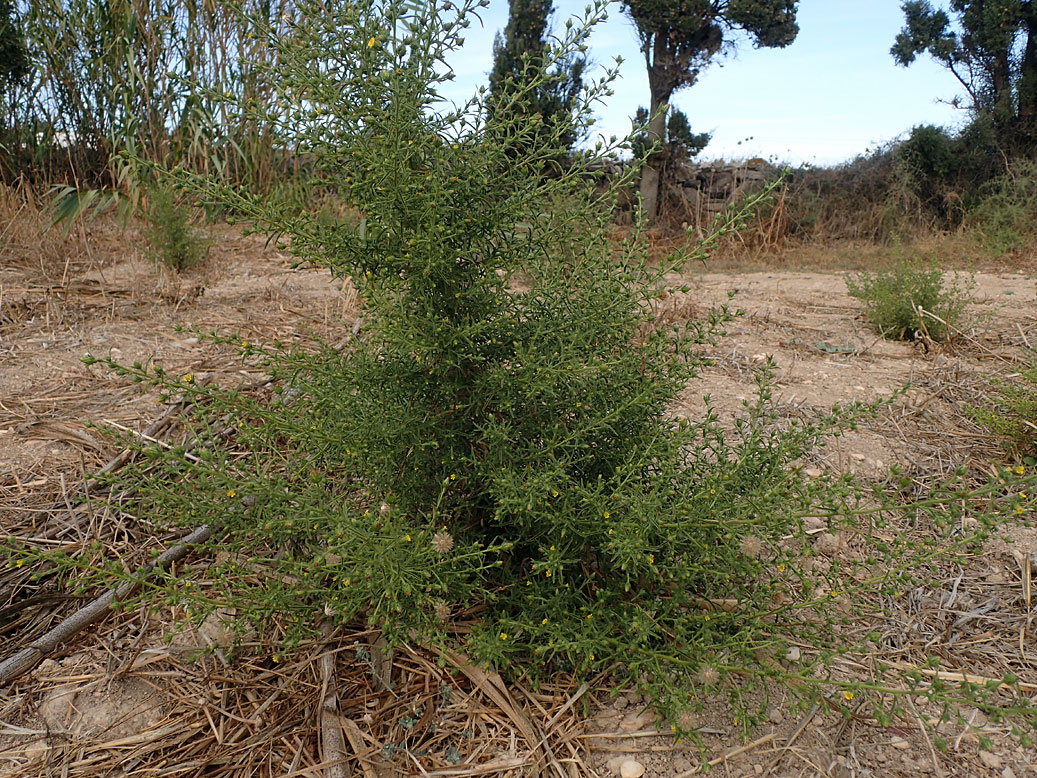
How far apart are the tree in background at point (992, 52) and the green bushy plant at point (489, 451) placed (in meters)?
13.7

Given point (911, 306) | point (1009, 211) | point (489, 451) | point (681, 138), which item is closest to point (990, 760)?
point (489, 451)

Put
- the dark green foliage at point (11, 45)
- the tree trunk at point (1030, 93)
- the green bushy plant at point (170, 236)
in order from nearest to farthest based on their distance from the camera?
the green bushy plant at point (170, 236), the dark green foliage at point (11, 45), the tree trunk at point (1030, 93)

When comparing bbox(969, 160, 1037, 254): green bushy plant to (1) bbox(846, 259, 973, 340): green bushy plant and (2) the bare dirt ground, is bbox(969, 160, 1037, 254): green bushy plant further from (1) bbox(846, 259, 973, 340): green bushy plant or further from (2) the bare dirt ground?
(2) the bare dirt ground

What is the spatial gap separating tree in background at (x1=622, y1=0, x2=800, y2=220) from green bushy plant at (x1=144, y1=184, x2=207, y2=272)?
9.37 m

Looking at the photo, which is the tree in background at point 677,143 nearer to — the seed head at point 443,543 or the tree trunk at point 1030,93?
the tree trunk at point 1030,93

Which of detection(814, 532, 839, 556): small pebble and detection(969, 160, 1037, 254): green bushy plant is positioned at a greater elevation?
detection(969, 160, 1037, 254): green bushy plant

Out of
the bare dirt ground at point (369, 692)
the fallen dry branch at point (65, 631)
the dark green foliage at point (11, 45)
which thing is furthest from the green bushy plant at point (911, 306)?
the dark green foliage at point (11, 45)

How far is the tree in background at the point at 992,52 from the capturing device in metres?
12.5

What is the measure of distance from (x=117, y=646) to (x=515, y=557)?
114 centimetres

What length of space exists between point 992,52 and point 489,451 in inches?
608

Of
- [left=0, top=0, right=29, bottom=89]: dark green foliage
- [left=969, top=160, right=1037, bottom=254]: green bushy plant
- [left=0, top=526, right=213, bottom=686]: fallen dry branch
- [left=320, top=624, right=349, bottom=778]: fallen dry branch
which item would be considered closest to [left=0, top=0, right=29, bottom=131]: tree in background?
[left=0, top=0, right=29, bottom=89]: dark green foliage

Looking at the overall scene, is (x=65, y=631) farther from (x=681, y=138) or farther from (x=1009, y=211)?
(x=681, y=138)

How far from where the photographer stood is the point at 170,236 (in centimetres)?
507

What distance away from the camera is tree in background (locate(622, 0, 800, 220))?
42.9 feet
